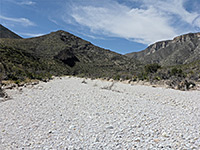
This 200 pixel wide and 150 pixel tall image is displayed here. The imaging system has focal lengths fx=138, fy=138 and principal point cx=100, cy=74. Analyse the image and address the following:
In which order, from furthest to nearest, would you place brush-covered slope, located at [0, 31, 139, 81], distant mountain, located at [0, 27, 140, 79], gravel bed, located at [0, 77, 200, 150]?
brush-covered slope, located at [0, 31, 139, 81]
distant mountain, located at [0, 27, 140, 79]
gravel bed, located at [0, 77, 200, 150]

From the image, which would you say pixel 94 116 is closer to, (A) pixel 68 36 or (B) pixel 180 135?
(B) pixel 180 135

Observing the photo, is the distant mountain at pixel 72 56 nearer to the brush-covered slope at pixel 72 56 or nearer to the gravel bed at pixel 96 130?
the brush-covered slope at pixel 72 56

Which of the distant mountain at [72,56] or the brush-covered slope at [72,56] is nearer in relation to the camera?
the distant mountain at [72,56]

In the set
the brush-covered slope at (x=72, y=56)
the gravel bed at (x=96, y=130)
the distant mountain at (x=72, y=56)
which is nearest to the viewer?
the gravel bed at (x=96, y=130)

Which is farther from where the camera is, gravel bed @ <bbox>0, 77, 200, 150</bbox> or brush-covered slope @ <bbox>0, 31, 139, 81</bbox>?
brush-covered slope @ <bbox>0, 31, 139, 81</bbox>

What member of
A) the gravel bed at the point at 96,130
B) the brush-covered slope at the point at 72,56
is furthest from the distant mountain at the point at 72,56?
the gravel bed at the point at 96,130

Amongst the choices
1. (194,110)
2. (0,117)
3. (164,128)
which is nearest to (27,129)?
(0,117)

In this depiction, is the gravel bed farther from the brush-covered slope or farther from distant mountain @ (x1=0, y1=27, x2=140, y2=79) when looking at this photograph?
the brush-covered slope

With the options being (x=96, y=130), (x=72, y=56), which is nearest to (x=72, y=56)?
(x=72, y=56)

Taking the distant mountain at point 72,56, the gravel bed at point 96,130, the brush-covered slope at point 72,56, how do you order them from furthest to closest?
1. the brush-covered slope at point 72,56
2. the distant mountain at point 72,56
3. the gravel bed at point 96,130

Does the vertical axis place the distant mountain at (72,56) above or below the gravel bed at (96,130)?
above

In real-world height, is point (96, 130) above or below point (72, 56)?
below

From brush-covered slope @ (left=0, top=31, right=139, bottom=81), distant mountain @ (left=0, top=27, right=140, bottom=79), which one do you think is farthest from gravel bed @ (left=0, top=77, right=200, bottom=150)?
brush-covered slope @ (left=0, top=31, right=139, bottom=81)

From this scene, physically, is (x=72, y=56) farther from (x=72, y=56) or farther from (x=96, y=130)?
(x=96, y=130)
